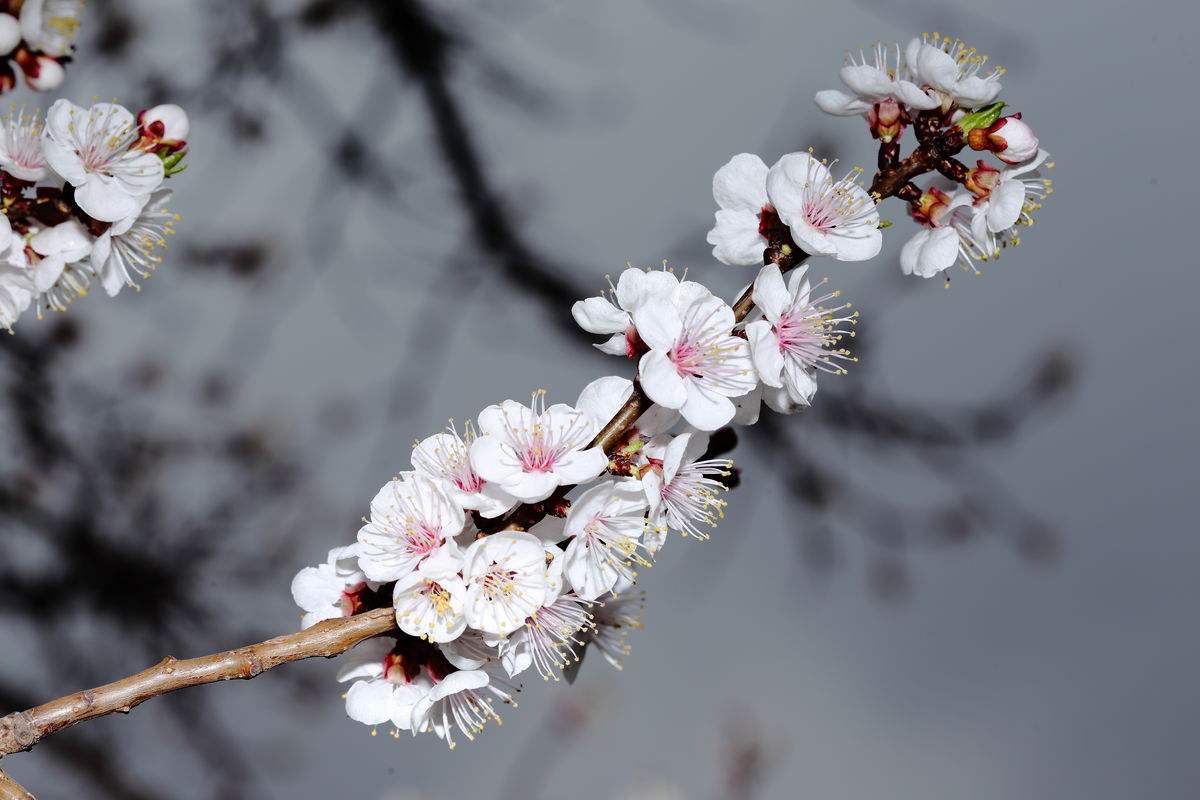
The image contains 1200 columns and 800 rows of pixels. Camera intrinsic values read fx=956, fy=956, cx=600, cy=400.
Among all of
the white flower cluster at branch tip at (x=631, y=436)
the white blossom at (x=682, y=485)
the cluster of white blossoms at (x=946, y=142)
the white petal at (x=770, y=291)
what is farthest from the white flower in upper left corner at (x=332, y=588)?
the cluster of white blossoms at (x=946, y=142)

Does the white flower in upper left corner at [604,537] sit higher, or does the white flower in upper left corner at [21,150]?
the white flower in upper left corner at [21,150]

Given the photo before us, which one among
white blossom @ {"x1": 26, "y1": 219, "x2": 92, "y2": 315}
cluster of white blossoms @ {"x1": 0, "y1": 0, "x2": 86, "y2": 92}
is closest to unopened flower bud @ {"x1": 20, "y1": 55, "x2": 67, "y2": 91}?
cluster of white blossoms @ {"x1": 0, "y1": 0, "x2": 86, "y2": 92}

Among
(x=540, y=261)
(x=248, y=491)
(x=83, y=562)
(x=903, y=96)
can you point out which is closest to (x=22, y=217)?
(x=903, y=96)

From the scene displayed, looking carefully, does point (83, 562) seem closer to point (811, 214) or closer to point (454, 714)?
point (454, 714)

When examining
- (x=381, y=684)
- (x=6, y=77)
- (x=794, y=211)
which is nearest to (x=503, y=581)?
→ (x=381, y=684)

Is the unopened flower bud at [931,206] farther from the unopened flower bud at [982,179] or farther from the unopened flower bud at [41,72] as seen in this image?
Result: the unopened flower bud at [41,72]

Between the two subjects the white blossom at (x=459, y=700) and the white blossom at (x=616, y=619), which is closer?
the white blossom at (x=459, y=700)

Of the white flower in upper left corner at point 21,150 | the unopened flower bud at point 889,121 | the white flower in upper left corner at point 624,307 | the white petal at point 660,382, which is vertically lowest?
the white petal at point 660,382
